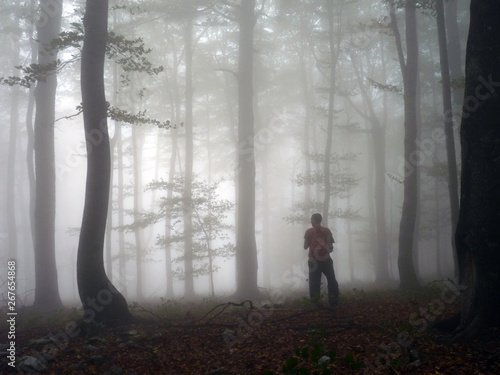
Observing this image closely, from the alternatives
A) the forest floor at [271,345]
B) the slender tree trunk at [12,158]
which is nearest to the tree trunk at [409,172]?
the forest floor at [271,345]

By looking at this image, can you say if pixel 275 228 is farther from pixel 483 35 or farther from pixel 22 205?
pixel 483 35

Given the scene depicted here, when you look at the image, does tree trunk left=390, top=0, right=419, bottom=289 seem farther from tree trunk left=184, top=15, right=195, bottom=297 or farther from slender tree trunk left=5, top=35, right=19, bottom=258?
slender tree trunk left=5, top=35, right=19, bottom=258

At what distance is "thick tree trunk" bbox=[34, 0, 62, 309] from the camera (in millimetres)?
12289

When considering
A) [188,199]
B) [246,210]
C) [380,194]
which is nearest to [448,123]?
[246,210]

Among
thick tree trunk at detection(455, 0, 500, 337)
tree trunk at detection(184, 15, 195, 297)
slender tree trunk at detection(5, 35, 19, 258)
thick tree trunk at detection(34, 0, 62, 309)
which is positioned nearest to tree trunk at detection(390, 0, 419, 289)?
thick tree trunk at detection(455, 0, 500, 337)

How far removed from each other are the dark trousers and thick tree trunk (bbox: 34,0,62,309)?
8.35 m

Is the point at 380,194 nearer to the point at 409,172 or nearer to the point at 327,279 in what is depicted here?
the point at 409,172

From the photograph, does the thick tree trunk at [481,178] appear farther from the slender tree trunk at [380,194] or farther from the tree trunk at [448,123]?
the slender tree trunk at [380,194]

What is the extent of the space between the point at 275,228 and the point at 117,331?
2889 centimetres

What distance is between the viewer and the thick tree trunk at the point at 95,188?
24.3 feet

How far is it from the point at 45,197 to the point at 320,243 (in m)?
9.15

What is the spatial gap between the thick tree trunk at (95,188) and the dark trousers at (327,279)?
162 inches

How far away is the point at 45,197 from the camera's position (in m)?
12.5

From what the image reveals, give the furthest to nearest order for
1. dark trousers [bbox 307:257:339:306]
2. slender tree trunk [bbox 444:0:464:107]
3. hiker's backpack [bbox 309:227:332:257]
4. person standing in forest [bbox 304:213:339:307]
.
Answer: slender tree trunk [bbox 444:0:464:107], hiker's backpack [bbox 309:227:332:257], person standing in forest [bbox 304:213:339:307], dark trousers [bbox 307:257:339:306]
